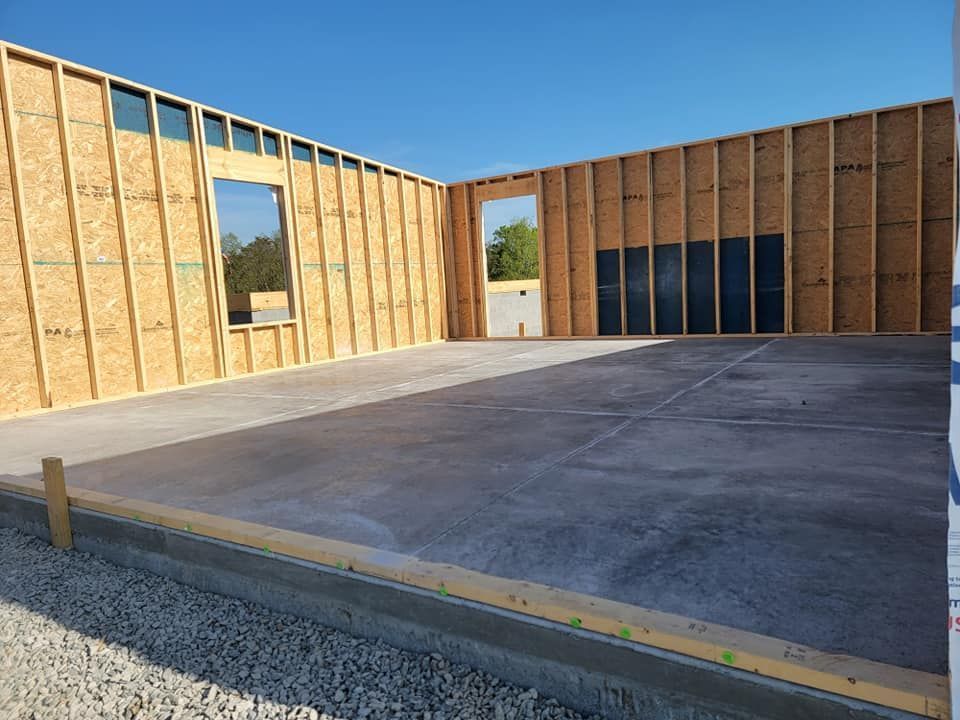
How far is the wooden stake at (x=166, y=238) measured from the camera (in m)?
9.12

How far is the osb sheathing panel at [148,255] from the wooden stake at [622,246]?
29.8 feet

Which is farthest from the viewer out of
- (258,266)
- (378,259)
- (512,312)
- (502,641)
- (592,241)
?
(258,266)

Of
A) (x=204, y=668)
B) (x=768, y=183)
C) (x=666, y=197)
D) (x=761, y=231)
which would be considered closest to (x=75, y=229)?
(x=204, y=668)

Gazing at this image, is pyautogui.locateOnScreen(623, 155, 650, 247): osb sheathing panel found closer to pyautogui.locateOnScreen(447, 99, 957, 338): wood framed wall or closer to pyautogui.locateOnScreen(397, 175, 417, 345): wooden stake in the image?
pyautogui.locateOnScreen(447, 99, 957, 338): wood framed wall

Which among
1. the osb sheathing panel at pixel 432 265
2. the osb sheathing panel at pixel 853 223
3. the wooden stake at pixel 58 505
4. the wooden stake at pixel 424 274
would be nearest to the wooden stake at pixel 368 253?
the wooden stake at pixel 424 274

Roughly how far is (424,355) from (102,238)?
19.2ft

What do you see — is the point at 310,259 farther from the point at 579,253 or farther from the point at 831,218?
the point at 831,218

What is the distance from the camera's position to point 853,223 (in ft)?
37.6

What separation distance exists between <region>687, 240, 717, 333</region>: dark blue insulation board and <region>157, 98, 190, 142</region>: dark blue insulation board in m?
9.76

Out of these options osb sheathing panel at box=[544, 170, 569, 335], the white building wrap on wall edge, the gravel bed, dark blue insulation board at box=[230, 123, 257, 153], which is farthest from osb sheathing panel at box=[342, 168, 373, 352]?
the white building wrap on wall edge

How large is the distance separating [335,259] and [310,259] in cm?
66

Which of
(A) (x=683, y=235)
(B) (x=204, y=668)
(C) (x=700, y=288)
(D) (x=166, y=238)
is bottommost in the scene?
(B) (x=204, y=668)

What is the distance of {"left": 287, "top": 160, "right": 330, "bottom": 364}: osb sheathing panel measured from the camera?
1160 cm

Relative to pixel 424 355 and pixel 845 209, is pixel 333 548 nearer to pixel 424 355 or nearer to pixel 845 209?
pixel 424 355
